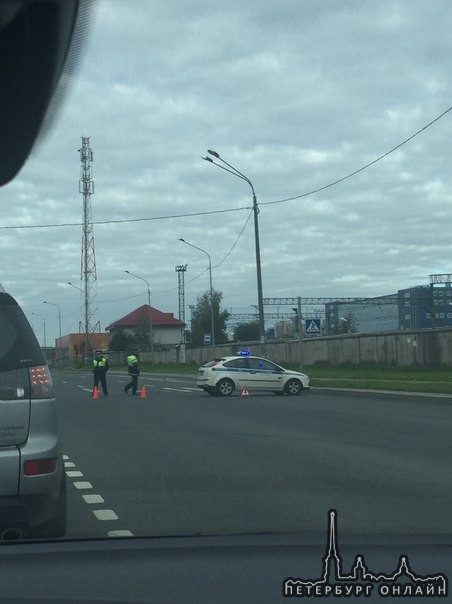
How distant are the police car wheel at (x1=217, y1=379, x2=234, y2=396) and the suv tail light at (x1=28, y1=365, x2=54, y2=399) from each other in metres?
24.7

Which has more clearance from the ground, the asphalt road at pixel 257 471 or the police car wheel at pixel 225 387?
the police car wheel at pixel 225 387

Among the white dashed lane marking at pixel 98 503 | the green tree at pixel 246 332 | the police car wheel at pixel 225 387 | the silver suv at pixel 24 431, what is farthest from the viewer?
the green tree at pixel 246 332

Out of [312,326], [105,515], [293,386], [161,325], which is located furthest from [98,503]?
[161,325]

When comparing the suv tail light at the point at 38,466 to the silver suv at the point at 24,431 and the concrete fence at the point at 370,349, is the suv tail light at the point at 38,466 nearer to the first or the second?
the silver suv at the point at 24,431

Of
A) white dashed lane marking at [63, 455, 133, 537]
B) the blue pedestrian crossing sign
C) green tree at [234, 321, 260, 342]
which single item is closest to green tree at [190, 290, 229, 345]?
green tree at [234, 321, 260, 342]

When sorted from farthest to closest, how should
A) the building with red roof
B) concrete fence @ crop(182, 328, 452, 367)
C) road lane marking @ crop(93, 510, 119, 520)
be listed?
the building with red roof < concrete fence @ crop(182, 328, 452, 367) < road lane marking @ crop(93, 510, 119, 520)

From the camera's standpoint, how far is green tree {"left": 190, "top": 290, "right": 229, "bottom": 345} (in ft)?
362

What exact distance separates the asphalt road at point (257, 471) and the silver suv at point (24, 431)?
48.5 inches

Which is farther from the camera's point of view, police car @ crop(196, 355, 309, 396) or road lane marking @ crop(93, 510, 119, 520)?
police car @ crop(196, 355, 309, 396)

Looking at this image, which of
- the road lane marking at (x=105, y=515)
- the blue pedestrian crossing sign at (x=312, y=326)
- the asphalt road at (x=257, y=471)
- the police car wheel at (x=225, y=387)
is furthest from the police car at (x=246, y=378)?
the road lane marking at (x=105, y=515)

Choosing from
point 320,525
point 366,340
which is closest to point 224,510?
point 320,525

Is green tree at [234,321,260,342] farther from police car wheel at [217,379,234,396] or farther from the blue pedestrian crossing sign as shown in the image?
police car wheel at [217,379,234,396]

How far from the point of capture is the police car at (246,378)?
31.1 m

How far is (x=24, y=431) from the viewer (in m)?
6.27
